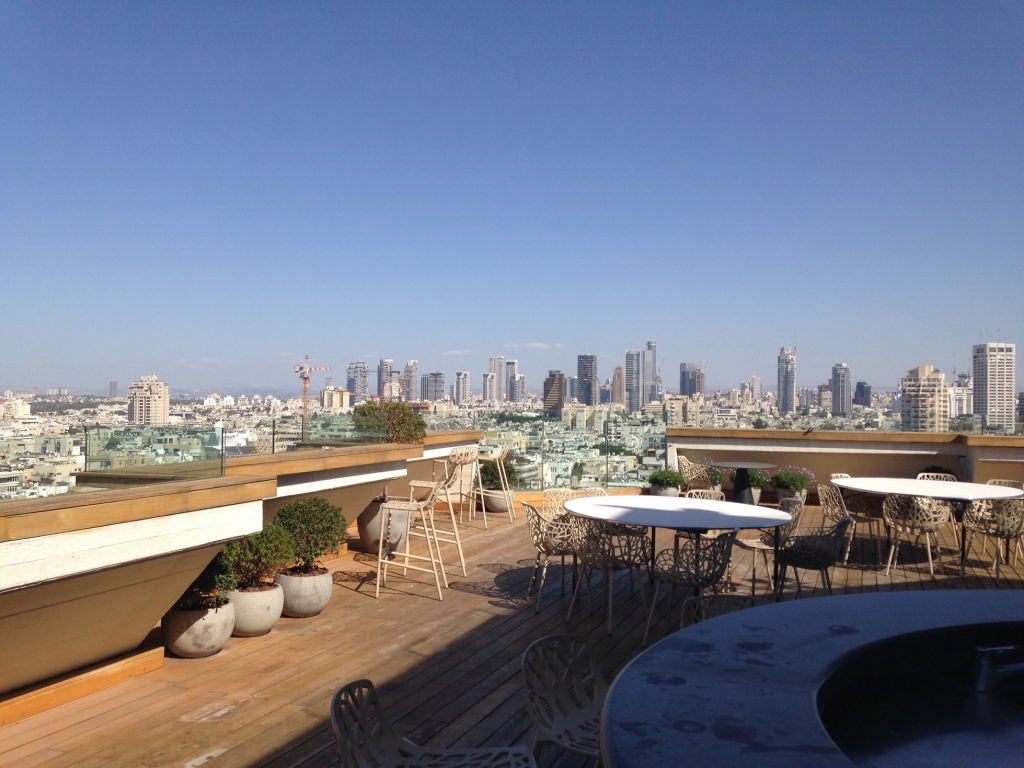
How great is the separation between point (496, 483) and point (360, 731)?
879cm

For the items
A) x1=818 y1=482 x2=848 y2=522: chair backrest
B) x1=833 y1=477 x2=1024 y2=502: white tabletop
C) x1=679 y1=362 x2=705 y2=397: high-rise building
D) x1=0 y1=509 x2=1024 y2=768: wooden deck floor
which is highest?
x1=679 y1=362 x2=705 y2=397: high-rise building

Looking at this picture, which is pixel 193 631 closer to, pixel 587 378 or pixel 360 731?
pixel 360 731

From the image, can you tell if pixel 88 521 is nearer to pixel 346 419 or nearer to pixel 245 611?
pixel 245 611

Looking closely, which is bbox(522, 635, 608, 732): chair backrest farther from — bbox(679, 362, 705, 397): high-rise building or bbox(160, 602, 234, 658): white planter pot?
bbox(679, 362, 705, 397): high-rise building

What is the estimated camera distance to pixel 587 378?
42375 millimetres

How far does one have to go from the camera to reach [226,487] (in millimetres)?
4223

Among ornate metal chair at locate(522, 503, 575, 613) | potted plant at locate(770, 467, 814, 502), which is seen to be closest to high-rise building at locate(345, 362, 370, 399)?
potted plant at locate(770, 467, 814, 502)

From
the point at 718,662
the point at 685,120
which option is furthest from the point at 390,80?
the point at 718,662

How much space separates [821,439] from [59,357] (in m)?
27.5

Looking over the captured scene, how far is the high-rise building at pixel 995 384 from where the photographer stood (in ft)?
34.5

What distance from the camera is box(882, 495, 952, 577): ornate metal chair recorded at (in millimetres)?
7004

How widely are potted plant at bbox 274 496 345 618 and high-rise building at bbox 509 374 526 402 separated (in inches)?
2553

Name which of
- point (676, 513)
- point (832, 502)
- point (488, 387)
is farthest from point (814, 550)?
point (488, 387)

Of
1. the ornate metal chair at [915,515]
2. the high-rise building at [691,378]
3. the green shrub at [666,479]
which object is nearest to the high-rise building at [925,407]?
the green shrub at [666,479]
